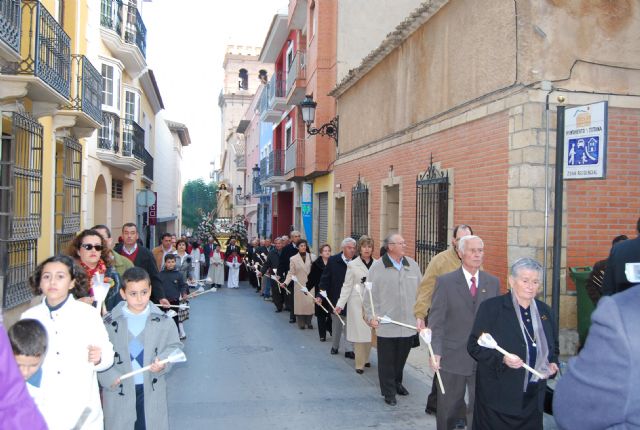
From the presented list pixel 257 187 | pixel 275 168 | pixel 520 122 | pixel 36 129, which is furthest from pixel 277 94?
pixel 520 122

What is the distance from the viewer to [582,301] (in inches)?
278

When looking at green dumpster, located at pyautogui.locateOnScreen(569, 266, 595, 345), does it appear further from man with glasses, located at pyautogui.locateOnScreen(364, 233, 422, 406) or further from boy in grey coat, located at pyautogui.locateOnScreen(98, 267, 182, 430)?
boy in grey coat, located at pyautogui.locateOnScreen(98, 267, 182, 430)

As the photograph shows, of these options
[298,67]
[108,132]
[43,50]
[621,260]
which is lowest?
[621,260]

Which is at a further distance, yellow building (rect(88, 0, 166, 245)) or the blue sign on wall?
the blue sign on wall

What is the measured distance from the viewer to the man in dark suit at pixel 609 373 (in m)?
1.79

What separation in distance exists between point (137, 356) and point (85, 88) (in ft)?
31.2

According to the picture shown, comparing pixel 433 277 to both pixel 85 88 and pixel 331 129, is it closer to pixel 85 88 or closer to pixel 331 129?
pixel 85 88

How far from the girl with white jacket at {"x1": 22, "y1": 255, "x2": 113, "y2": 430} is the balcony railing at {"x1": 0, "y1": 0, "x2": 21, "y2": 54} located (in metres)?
4.41

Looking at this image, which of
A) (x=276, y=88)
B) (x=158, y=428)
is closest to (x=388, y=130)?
(x=158, y=428)

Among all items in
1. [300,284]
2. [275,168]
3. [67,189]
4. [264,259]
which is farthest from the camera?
[275,168]

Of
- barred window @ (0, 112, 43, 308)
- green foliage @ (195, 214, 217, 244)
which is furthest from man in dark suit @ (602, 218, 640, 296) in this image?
green foliage @ (195, 214, 217, 244)

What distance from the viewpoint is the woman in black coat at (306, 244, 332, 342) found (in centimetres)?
1105

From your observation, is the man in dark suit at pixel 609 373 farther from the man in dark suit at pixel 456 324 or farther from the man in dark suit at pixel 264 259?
the man in dark suit at pixel 264 259

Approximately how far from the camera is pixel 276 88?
25.3 metres
